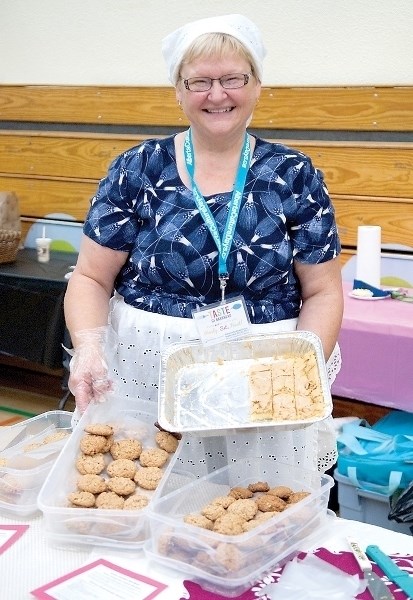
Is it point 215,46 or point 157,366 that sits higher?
point 215,46

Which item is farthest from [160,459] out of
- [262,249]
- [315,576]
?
[262,249]

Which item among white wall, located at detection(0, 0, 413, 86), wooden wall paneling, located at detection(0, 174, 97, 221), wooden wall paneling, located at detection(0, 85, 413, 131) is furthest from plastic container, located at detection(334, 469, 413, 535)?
wooden wall paneling, located at detection(0, 174, 97, 221)

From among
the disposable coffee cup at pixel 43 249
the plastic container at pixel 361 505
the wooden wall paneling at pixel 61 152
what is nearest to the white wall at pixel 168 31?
the wooden wall paneling at pixel 61 152

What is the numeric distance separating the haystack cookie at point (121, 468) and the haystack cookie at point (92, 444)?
37 millimetres

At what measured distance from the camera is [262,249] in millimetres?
1586

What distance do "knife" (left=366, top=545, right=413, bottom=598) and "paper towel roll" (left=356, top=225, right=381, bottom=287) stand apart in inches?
76.5

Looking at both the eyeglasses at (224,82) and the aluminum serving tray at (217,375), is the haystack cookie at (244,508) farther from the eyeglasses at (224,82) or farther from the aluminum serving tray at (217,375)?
the eyeglasses at (224,82)

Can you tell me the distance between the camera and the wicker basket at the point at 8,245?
3.95 meters

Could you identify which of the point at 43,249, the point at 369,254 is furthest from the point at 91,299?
the point at 43,249

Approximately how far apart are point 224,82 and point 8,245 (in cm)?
270

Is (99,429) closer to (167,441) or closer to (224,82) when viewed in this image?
(167,441)

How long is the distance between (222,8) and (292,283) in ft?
8.31

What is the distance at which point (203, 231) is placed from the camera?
1585mm

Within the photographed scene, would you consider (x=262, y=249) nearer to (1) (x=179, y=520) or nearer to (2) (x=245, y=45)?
(2) (x=245, y=45)
